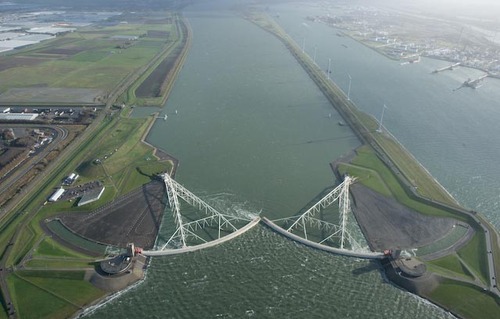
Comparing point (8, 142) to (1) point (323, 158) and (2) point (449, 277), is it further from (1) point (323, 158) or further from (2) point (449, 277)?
(2) point (449, 277)

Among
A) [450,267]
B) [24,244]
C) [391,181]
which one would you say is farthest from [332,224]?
[24,244]

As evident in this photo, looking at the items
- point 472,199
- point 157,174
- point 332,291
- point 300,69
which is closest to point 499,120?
point 472,199

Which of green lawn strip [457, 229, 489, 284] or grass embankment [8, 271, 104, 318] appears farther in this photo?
green lawn strip [457, 229, 489, 284]

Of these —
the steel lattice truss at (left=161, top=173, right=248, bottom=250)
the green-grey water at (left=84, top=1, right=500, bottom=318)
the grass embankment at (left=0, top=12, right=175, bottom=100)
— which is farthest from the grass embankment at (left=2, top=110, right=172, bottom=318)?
the grass embankment at (left=0, top=12, right=175, bottom=100)

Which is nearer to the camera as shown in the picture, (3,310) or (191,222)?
(3,310)

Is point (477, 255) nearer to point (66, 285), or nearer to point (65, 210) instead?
point (66, 285)

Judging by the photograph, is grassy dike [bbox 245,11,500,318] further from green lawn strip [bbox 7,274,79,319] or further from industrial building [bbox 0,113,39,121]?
industrial building [bbox 0,113,39,121]
